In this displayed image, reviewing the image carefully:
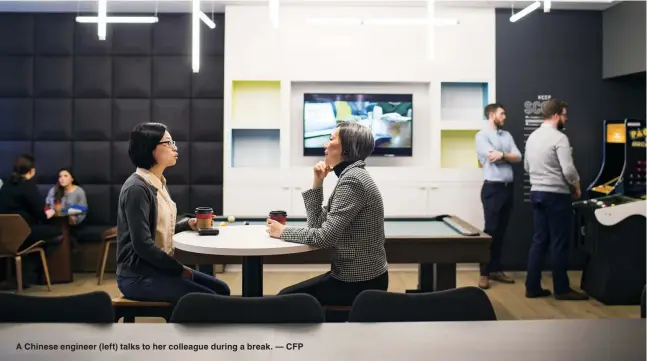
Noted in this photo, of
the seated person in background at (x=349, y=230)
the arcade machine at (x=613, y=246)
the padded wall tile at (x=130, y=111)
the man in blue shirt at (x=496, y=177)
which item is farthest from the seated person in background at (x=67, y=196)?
the arcade machine at (x=613, y=246)

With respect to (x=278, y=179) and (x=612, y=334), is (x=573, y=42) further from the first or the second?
(x=612, y=334)

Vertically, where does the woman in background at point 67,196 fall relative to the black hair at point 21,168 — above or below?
below

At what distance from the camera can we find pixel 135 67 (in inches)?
244

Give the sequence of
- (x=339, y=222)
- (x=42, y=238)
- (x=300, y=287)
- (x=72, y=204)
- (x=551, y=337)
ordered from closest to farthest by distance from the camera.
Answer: (x=551, y=337) → (x=339, y=222) → (x=300, y=287) → (x=42, y=238) → (x=72, y=204)

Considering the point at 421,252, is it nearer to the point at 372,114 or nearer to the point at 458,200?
the point at 458,200

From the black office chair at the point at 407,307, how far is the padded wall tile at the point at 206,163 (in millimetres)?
4434

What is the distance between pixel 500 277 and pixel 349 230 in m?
3.31

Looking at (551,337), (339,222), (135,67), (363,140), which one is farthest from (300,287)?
(135,67)

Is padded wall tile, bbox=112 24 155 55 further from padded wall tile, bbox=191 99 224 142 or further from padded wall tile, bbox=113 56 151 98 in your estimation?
padded wall tile, bbox=191 99 224 142

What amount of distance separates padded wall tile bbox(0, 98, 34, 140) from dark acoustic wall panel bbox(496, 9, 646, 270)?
4.58m

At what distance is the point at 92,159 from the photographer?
20.4 ft

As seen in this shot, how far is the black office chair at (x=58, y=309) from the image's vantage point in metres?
1.94

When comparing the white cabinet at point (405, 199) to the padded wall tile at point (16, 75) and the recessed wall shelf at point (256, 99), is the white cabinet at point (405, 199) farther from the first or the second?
the padded wall tile at point (16, 75)

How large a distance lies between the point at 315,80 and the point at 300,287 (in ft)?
11.3
